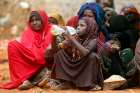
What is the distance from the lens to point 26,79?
7105mm

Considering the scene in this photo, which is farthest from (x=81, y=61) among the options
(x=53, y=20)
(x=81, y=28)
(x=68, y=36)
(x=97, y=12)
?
(x=53, y=20)

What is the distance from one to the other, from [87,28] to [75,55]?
450mm

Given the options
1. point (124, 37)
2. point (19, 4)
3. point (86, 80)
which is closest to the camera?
point (86, 80)

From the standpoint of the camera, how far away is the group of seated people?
6793 mm

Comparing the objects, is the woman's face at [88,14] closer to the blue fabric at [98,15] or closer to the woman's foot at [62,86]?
the blue fabric at [98,15]

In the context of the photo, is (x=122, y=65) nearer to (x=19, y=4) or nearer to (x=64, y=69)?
(x=64, y=69)

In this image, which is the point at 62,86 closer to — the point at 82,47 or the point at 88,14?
the point at 82,47

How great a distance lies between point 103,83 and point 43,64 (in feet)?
3.31

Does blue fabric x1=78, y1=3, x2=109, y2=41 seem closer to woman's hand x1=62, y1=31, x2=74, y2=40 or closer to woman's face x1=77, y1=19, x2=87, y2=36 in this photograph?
woman's face x1=77, y1=19, x2=87, y2=36

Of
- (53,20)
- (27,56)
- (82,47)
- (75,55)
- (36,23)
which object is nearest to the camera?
(82,47)

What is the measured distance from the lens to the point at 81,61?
6766 mm

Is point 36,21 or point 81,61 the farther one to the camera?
point 36,21

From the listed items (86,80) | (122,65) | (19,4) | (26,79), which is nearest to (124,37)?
(122,65)

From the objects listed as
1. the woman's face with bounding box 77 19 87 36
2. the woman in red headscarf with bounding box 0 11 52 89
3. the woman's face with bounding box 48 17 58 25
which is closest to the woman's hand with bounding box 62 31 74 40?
the woman's face with bounding box 77 19 87 36
